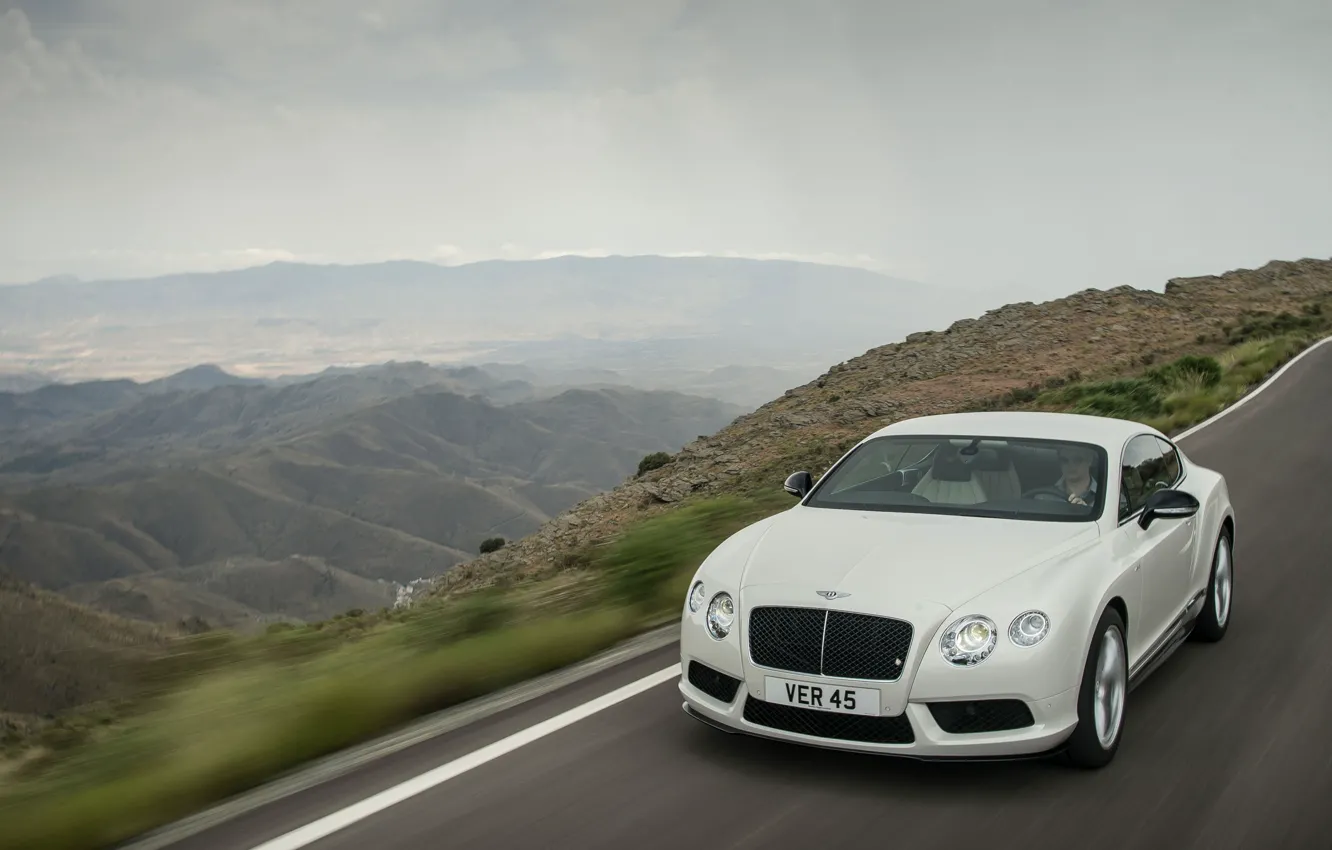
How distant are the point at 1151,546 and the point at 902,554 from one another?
143 centimetres

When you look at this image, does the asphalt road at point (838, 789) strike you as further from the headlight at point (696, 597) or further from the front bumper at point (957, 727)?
the headlight at point (696, 597)

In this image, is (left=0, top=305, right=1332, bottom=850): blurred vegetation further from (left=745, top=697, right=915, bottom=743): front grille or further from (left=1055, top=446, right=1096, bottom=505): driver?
(left=1055, top=446, right=1096, bottom=505): driver

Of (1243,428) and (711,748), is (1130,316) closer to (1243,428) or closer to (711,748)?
(1243,428)

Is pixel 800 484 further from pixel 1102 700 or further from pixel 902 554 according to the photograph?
pixel 1102 700

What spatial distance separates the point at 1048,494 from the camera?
5191mm

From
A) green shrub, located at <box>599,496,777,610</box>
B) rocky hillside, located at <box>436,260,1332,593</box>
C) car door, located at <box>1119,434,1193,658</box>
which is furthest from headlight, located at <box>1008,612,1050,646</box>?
rocky hillside, located at <box>436,260,1332,593</box>

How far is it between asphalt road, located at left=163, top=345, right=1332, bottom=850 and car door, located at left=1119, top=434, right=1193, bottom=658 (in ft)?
1.27

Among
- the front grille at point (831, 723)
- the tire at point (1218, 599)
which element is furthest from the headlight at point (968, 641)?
the tire at point (1218, 599)

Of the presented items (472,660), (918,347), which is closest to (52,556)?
(918,347)

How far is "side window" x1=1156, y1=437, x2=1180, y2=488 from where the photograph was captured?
612cm

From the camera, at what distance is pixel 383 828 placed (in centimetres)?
407

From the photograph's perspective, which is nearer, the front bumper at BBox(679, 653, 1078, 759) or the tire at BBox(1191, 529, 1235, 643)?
the front bumper at BBox(679, 653, 1078, 759)

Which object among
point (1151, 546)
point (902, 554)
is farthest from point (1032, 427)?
point (902, 554)

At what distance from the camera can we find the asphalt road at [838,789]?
3859 mm
